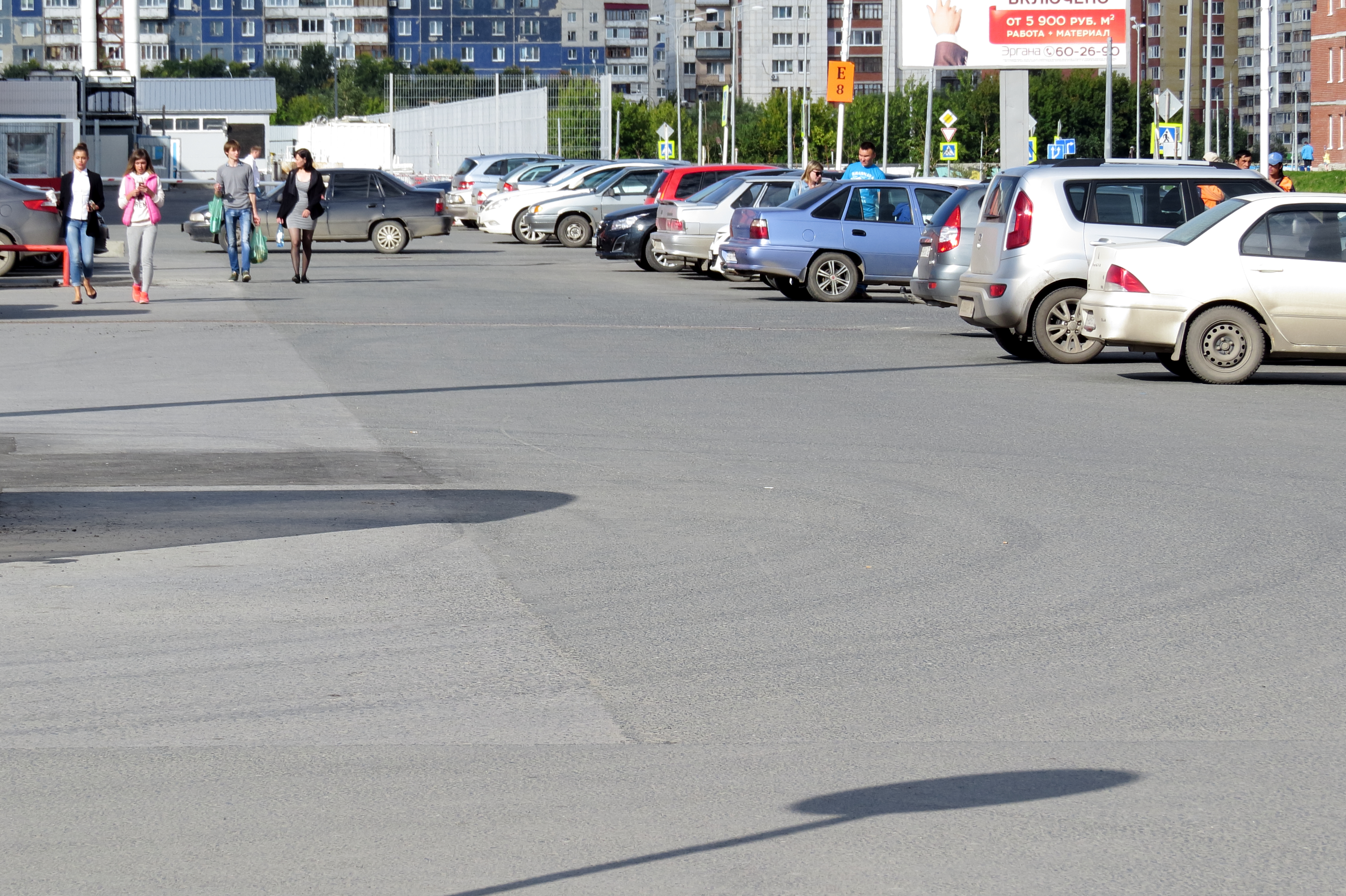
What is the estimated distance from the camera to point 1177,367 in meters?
15.6

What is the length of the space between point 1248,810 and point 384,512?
5232mm

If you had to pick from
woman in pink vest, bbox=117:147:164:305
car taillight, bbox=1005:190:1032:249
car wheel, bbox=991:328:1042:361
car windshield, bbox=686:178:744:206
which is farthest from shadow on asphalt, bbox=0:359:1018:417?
car windshield, bbox=686:178:744:206

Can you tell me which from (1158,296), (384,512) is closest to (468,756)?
(384,512)

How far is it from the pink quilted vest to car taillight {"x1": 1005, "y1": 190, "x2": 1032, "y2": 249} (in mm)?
10760

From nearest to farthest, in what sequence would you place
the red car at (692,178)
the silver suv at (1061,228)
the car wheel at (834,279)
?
1. the silver suv at (1061,228)
2. the car wheel at (834,279)
3. the red car at (692,178)

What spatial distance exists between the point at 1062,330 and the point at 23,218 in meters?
16.3

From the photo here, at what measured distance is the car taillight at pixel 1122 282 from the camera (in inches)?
590

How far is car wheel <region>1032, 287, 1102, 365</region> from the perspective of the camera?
16.7 m

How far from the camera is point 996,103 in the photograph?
116 meters

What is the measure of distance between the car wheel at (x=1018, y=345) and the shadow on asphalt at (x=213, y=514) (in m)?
8.58

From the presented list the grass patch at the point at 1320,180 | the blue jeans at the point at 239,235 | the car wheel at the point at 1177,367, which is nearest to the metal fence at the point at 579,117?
the grass patch at the point at 1320,180

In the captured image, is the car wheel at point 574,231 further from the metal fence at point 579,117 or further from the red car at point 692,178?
the metal fence at point 579,117

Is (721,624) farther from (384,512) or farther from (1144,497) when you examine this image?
(1144,497)

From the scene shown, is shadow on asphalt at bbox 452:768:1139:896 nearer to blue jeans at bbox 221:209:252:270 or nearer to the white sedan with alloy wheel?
the white sedan with alloy wheel
